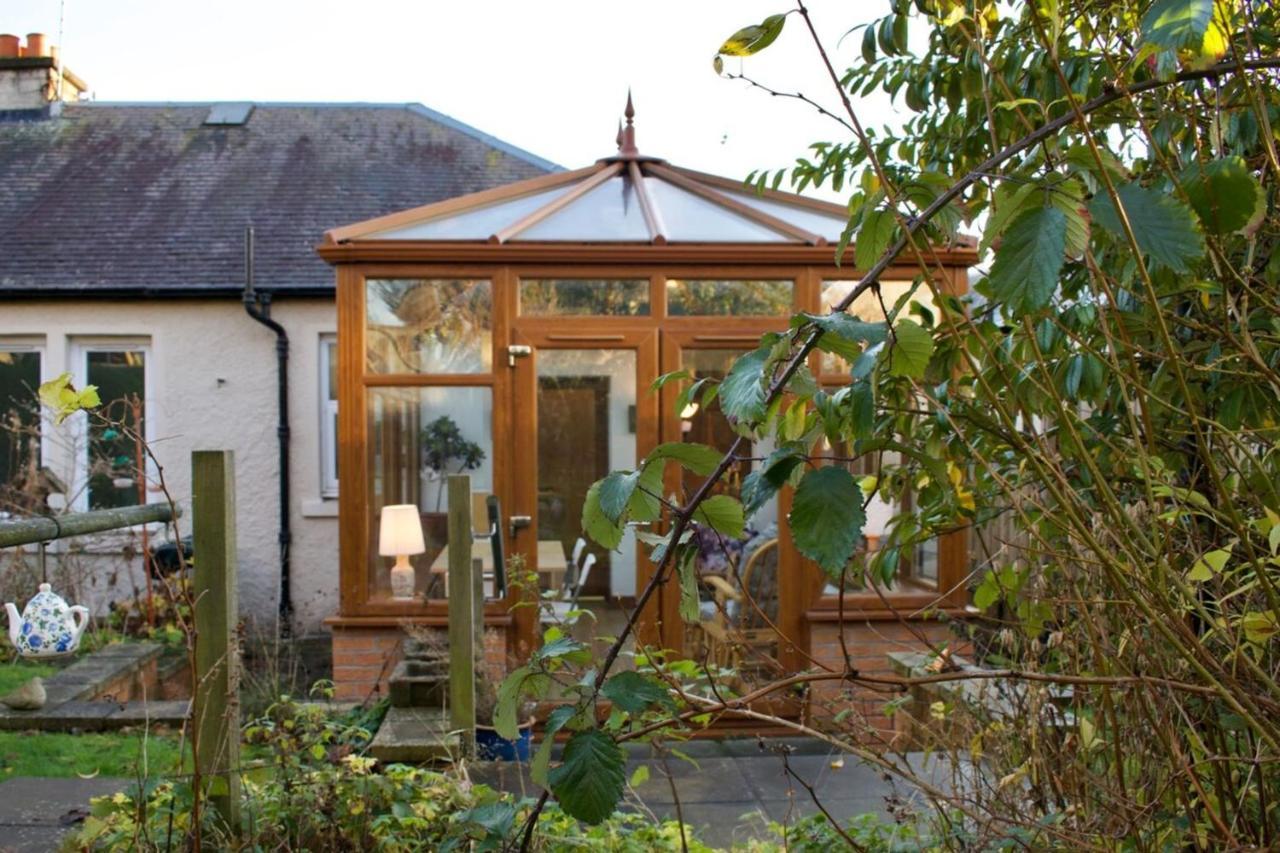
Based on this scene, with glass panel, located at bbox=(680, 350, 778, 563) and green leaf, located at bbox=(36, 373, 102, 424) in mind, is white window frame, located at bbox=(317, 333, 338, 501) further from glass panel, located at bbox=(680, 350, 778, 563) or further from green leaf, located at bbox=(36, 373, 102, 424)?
green leaf, located at bbox=(36, 373, 102, 424)

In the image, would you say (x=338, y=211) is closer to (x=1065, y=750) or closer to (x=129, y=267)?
(x=129, y=267)

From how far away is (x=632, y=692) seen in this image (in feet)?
4.43

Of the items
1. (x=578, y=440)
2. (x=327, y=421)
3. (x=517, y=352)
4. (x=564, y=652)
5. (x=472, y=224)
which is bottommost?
(x=564, y=652)

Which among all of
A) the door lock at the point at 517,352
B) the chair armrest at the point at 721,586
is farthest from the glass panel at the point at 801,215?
the chair armrest at the point at 721,586

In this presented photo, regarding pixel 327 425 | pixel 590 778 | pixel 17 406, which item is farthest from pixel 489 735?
pixel 17 406

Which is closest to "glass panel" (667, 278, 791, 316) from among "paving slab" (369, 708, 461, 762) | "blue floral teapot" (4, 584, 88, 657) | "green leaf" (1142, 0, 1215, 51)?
"paving slab" (369, 708, 461, 762)

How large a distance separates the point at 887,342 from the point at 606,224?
5585 mm

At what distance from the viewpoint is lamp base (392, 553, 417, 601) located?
21.4ft

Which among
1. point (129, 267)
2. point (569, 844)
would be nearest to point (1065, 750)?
point (569, 844)

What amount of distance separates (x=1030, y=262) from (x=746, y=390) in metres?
0.29

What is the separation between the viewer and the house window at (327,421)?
399 inches

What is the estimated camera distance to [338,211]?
37.4 ft

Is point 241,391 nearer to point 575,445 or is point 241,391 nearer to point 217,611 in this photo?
point 575,445

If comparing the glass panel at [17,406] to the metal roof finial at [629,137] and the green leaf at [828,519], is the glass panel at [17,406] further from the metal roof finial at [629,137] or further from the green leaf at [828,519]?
the green leaf at [828,519]
